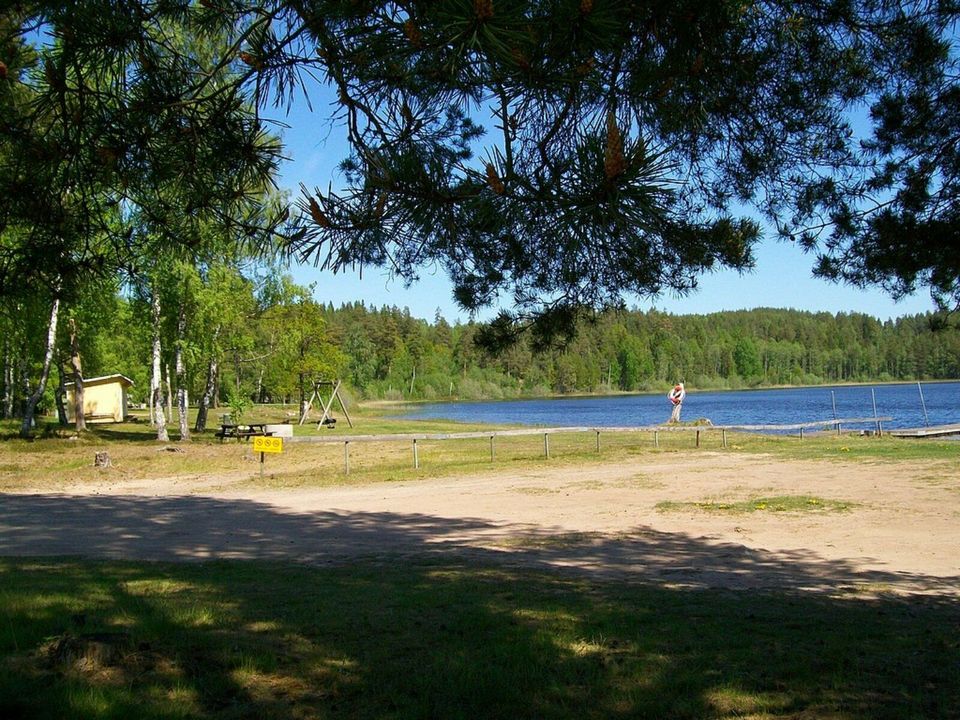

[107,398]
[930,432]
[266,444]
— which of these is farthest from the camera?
[107,398]

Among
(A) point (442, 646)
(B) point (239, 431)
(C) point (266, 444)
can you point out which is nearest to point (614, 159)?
(A) point (442, 646)

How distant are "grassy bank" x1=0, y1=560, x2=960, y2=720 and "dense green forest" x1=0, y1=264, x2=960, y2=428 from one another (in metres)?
1.86

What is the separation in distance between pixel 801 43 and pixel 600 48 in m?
1.89

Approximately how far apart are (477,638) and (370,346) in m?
38.1

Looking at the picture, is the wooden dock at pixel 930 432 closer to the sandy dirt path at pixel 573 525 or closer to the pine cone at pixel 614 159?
the sandy dirt path at pixel 573 525

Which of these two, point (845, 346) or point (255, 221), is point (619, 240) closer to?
point (255, 221)

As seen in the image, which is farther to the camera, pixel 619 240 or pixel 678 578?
pixel 678 578

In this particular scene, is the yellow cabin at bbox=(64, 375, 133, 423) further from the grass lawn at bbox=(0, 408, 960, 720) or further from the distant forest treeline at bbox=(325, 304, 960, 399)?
the grass lawn at bbox=(0, 408, 960, 720)

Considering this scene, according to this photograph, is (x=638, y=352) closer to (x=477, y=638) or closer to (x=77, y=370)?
(x=477, y=638)

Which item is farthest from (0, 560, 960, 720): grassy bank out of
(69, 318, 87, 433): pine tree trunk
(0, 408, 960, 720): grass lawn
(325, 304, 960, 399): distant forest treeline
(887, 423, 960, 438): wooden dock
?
(887, 423, 960, 438): wooden dock

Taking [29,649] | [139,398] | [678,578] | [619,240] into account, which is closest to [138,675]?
[29,649]

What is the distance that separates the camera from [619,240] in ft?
13.9

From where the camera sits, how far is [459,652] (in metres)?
4.42

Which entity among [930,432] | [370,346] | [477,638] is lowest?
[930,432]
